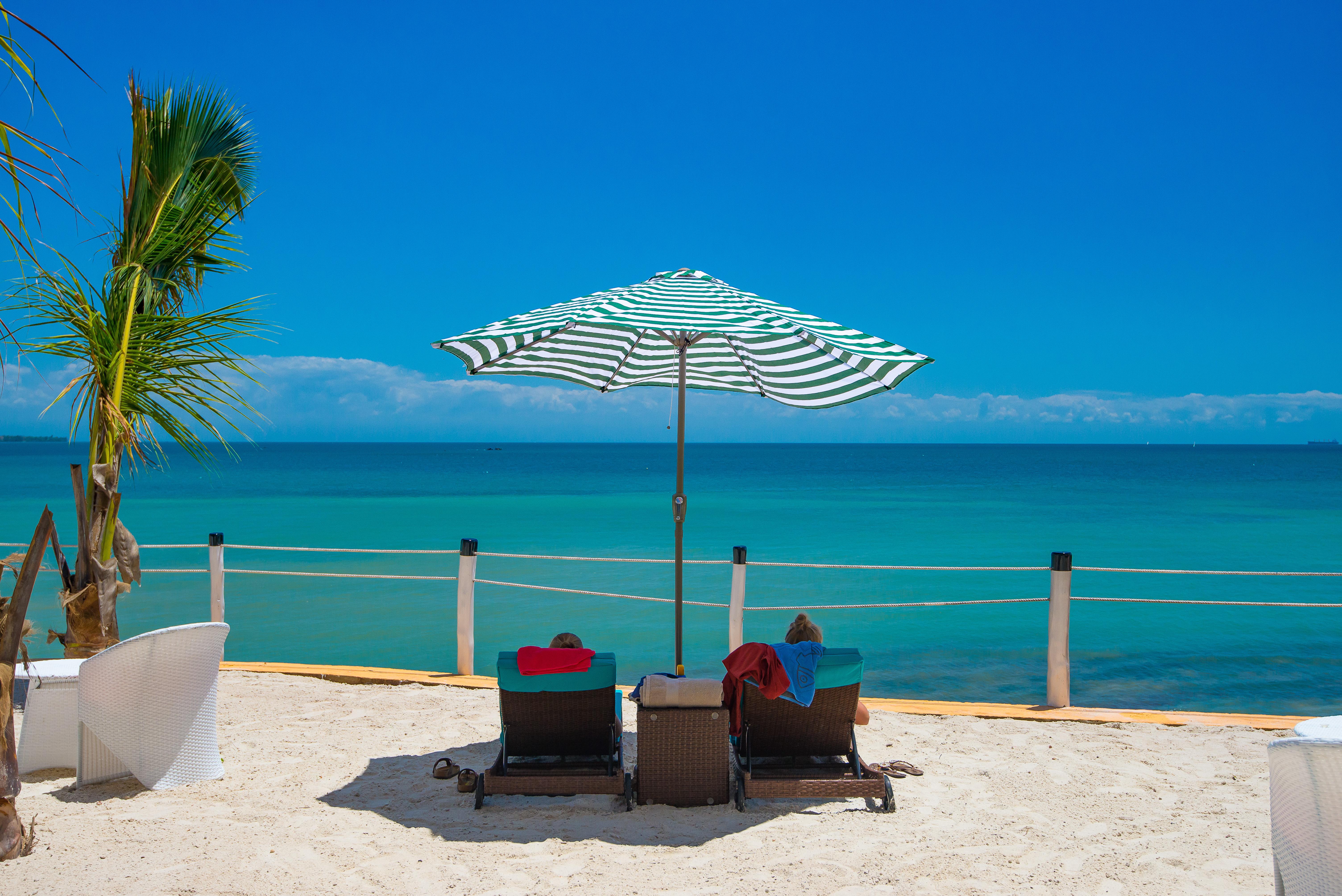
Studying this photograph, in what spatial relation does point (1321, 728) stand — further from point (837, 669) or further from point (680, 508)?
point (680, 508)

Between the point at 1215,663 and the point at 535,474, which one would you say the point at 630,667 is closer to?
the point at 1215,663

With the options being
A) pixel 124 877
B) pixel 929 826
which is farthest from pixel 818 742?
pixel 124 877

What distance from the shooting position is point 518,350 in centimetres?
447

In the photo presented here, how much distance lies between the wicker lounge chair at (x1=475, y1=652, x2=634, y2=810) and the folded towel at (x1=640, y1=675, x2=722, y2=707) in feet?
0.54

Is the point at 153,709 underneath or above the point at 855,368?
underneath

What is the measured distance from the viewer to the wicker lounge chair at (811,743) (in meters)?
3.37

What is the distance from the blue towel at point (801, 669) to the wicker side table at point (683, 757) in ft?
0.98

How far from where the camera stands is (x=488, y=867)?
2885 mm

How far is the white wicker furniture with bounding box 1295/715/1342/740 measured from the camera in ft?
8.03

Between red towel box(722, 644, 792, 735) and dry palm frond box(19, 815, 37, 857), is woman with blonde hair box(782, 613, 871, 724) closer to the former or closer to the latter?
red towel box(722, 644, 792, 735)

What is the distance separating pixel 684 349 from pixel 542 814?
2.16 m

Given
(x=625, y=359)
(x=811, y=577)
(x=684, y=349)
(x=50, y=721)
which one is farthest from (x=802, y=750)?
(x=811, y=577)

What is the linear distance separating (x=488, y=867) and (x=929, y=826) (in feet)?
5.30

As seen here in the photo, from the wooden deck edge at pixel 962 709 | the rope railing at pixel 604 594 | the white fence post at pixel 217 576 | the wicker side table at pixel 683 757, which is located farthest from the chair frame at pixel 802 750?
the white fence post at pixel 217 576
